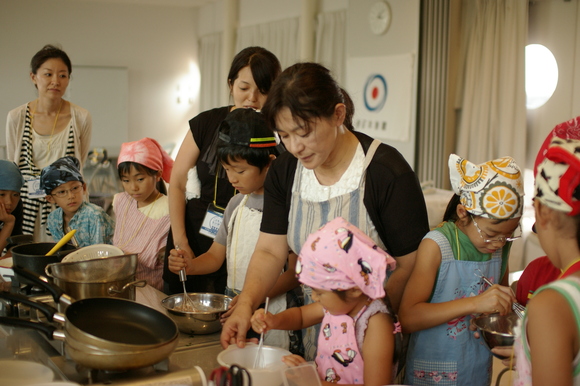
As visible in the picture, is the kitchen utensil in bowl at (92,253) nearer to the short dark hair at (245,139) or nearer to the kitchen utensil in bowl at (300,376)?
the short dark hair at (245,139)

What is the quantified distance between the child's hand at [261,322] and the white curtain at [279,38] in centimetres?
538

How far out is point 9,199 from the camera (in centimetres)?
270

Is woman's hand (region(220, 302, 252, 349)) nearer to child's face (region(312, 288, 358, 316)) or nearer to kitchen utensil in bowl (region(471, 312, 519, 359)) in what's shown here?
child's face (region(312, 288, 358, 316))

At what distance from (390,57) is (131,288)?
4.11 metres

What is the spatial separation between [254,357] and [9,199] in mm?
1895

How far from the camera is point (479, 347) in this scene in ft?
5.32

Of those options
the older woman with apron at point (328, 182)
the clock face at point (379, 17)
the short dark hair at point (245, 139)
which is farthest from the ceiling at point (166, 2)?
the older woman with apron at point (328, 182)

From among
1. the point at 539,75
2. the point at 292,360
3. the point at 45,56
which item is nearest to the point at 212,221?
the point at 292,360

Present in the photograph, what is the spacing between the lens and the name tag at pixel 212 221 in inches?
82.1

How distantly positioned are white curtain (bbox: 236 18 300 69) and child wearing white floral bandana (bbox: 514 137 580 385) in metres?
5.58

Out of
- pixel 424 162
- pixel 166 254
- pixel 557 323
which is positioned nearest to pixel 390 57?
pixel 424 162

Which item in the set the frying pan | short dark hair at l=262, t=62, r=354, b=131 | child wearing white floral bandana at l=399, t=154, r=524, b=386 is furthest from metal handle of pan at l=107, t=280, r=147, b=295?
child wearing white floral bandana at l=399, t=154, r=524, b=386

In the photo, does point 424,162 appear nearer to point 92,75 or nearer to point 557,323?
point 557,323

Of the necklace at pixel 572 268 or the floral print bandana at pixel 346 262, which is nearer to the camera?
the necklace at pixel 572 268
